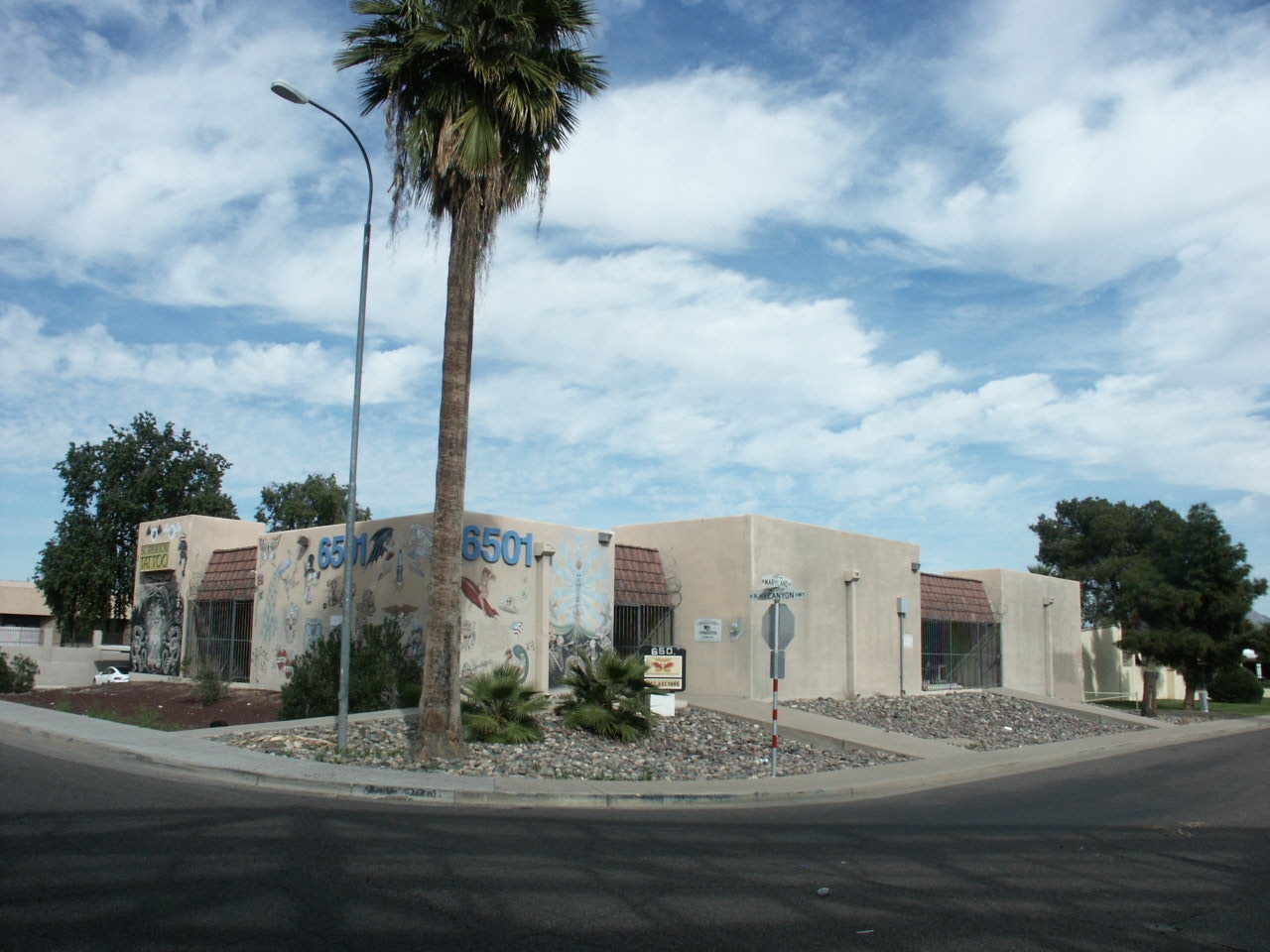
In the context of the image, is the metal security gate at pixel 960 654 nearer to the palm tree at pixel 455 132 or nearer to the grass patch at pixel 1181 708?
the grass patch at pixel 1181 708

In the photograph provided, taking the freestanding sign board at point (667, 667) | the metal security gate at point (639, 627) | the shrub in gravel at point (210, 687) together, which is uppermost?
the metal security gate at point (639, 627)

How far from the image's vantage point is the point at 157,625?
32.5 m

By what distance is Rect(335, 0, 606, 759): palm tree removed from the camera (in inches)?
600

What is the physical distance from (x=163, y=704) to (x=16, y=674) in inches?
388

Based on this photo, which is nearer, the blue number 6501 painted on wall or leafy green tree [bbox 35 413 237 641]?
the blue number 6501 painted on wall

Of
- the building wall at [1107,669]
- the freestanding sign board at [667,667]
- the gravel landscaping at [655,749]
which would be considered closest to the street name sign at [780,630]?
the gravel landscaping at [655,749]

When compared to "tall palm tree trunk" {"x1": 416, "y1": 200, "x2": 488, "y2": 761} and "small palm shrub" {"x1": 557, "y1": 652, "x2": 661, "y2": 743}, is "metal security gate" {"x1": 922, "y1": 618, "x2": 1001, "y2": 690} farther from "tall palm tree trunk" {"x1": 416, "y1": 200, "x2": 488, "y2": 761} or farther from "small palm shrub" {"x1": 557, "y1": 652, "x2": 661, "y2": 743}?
"tall palm tree trunk" {"x1": 416, "y1": 200, "x2": 488, "y2": 761}

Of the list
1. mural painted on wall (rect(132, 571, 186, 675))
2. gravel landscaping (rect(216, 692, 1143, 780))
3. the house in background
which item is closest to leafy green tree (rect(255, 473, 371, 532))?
the house in background

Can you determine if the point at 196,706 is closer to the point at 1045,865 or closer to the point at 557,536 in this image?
the point at 557,536

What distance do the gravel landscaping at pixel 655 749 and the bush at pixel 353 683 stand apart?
2196 mm

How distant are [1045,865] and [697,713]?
1369 centimetres

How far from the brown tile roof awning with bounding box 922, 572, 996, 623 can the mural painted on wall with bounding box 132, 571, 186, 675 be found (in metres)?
23.2

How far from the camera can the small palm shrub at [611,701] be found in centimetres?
1856

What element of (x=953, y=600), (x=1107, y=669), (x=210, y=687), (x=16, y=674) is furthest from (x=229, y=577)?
(x=1107, y=669)
